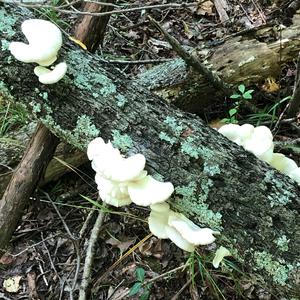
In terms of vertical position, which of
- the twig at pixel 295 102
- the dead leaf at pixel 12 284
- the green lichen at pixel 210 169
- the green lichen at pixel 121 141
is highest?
the green lichen at pixel 210 169

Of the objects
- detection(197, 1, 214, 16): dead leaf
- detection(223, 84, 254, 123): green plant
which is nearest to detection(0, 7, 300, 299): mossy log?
detection(223, 84, 254, 123): green plant

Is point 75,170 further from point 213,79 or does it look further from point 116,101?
point 116,101

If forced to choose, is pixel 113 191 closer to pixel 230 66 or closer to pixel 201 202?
pixel 201 202

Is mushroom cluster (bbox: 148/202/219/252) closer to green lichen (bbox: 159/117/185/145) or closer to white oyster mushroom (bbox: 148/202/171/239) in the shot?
white oyster mushroom (bbox: 148/202/171/239)

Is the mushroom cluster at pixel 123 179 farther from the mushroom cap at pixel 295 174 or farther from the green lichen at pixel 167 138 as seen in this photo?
the mushroom cap at pixel 295 174

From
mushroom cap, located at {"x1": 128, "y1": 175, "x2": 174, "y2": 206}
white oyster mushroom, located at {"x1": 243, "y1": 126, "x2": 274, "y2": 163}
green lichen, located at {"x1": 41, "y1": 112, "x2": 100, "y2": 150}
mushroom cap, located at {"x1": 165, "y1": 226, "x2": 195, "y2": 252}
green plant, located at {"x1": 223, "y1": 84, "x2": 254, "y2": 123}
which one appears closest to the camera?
mushroom cap, located at {"x1": 128, "y1": 175, "x2": 174, "y2": 206}

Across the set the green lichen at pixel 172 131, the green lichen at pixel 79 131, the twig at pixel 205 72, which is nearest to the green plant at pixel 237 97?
the twig at pixel 205 72

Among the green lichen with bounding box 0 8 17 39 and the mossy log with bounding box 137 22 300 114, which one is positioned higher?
the green lichen with bounding box 0 8 17 39
